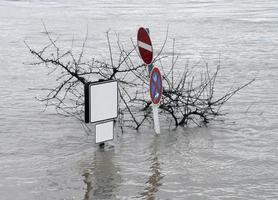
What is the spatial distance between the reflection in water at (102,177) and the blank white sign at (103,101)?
1.66 feet

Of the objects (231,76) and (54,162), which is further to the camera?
(231,76)

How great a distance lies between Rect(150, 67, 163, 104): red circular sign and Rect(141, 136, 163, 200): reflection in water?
2.29 feet

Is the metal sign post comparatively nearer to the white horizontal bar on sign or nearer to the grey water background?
the white horizontal bar on sign

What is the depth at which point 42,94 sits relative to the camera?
40.2 feet

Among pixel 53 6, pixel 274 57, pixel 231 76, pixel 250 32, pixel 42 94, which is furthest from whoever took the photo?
pixel 53 6

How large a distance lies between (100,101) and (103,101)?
50 millimetres

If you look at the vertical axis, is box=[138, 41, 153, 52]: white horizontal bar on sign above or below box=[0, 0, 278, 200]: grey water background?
above

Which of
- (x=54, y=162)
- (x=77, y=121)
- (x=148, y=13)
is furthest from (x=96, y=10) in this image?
(x=54, y=162)

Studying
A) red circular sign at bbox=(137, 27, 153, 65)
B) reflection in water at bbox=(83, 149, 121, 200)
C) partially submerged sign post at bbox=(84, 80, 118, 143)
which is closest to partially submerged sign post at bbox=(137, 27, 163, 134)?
red circular sign at bbox=(137, 27, 153, 65)

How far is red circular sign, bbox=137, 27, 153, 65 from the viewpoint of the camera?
8.54 meters

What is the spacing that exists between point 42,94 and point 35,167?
4606mm

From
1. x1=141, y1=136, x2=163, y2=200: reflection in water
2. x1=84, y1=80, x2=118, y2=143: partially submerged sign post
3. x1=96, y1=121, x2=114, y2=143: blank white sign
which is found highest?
x1=84, y1=80, x2=118, y2=143: partially submerged sign post

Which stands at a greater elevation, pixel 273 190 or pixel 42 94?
pixel 42 94

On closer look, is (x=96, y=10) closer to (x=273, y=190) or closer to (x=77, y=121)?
(x=77, y=121)
